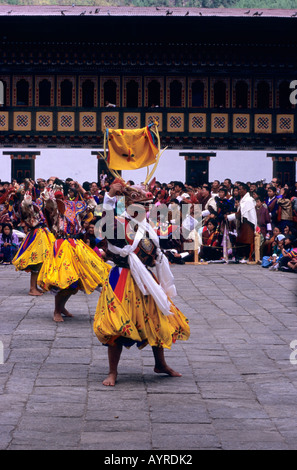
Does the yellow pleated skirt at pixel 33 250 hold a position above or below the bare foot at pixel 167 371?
above

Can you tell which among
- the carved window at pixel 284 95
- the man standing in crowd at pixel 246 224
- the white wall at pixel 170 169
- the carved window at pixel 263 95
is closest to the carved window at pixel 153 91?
the white wall at pixel 170 169

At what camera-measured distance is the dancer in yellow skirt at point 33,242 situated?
38.4 ft

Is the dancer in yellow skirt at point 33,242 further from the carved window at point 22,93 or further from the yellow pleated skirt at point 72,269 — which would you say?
the carved window at point 22,93

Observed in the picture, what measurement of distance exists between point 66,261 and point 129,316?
325cm

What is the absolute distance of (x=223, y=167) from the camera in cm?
2961

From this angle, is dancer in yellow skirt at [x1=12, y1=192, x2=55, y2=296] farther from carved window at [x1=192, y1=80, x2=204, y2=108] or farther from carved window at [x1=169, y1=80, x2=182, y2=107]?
carved window at [x1=192, y1=80, x2=204, y2=108]

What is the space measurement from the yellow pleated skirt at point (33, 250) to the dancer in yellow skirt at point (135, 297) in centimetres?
485

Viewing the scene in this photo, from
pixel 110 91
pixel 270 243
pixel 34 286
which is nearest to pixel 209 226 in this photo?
pixel 270 243

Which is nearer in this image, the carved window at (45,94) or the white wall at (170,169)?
the white wall at (170,169)

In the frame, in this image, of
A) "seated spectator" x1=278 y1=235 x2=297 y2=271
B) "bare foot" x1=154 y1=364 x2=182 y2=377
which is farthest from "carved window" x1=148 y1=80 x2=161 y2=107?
"bare foot" x1=154 y1=364 x2=182 y2=377

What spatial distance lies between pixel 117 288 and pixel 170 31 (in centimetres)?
2351

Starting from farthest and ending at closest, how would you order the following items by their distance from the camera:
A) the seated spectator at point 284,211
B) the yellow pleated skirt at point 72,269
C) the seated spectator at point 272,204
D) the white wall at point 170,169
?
the white wall at point 170,169 → the seated spectator at point 272,204 → the seated spectator at point 284,211 → the yellow pleated skirt at point 72,269

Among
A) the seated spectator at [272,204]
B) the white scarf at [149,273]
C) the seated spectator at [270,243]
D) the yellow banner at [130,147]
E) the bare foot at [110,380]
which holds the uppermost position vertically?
the yellow banner at [130,147]
